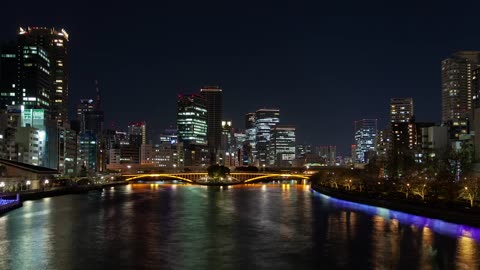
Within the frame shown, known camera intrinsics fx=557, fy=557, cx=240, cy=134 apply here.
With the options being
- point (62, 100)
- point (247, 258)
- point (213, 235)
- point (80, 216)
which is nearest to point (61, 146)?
point (62, 100)

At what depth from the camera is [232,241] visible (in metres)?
31.2

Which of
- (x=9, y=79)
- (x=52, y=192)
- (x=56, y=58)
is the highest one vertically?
(x=56, y=58)

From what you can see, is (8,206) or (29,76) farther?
(29,76)

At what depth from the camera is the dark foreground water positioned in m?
24.4

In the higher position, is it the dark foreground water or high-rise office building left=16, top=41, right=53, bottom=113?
high-rise office building left=16, top=41, right=53, bottom=113

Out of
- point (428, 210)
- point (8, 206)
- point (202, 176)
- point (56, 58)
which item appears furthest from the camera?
point (56, 58)

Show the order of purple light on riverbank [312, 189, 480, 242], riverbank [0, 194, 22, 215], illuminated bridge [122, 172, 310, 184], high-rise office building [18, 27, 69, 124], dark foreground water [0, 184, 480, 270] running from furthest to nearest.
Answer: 1. high-rise office building [18, 27, 69, 124]
2. illuminated bridge [122, 172, 310, 184]
3. riverbank [0, 194, 22, 215]
4. purple light on riverbank [312, 189, 480, 242]
5. dark foreground water [0, 184, 480, 270]

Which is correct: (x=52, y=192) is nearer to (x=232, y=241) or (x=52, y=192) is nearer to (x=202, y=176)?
(x=232, y=241)

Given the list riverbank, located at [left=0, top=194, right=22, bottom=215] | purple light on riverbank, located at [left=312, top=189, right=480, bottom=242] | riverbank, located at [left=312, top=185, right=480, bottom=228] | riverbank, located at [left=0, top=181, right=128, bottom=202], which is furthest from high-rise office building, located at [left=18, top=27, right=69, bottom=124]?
purple light on riverbank, located at [left=312, top=189, right=480, bottom=242]

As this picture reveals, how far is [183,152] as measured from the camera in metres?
199

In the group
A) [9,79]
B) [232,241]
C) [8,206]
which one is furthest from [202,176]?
[232,241]

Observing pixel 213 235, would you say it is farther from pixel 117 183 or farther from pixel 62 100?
pixel 62 100

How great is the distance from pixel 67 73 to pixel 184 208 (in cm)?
13155

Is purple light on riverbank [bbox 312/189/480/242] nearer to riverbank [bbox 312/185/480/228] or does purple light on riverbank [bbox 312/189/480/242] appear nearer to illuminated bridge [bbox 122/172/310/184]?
riverbank [bbox 312/185/480/228]
